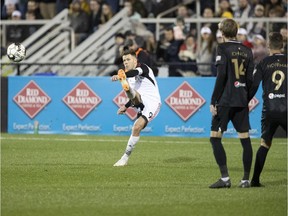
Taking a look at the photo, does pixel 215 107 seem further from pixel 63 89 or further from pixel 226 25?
pixel 63 89

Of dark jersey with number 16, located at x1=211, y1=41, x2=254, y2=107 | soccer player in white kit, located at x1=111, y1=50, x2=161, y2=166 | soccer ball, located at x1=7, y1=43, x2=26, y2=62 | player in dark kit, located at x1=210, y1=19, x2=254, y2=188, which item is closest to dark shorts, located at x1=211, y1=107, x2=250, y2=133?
player in dark kit, located at x1=210, y1=19, x2=254, y2=188

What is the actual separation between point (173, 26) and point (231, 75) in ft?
43.6

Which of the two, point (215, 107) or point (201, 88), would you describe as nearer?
point (215, 107)

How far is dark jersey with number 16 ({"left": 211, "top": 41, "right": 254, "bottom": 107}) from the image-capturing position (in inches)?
520

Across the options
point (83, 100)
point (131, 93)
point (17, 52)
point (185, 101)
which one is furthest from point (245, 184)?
point (83, 100)

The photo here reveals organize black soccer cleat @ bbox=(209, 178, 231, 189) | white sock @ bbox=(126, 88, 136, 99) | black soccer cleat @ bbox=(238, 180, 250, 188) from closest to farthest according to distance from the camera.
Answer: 1. black soccer cleat @ bbox=(209, 178, 231, 189)
2. black soccer cleat @ bbox=(238, 180, 250, 188)
3. white sock @ bbox=(126, 88, 136, 99)

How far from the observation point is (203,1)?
89.8ft

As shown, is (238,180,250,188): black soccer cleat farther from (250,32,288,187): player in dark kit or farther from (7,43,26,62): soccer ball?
(7,43,26,62): soccer ball

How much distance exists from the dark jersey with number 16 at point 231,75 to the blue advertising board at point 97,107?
985 cm

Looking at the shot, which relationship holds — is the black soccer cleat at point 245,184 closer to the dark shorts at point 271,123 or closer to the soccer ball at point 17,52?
the dark shorts at point 271,123

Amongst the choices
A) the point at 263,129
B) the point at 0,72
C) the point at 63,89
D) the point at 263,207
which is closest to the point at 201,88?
the point at 63,89

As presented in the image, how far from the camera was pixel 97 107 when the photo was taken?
78.9ft

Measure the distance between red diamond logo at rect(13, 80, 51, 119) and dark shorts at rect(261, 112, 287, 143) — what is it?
38.0ft

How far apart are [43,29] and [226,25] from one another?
53.1ft
